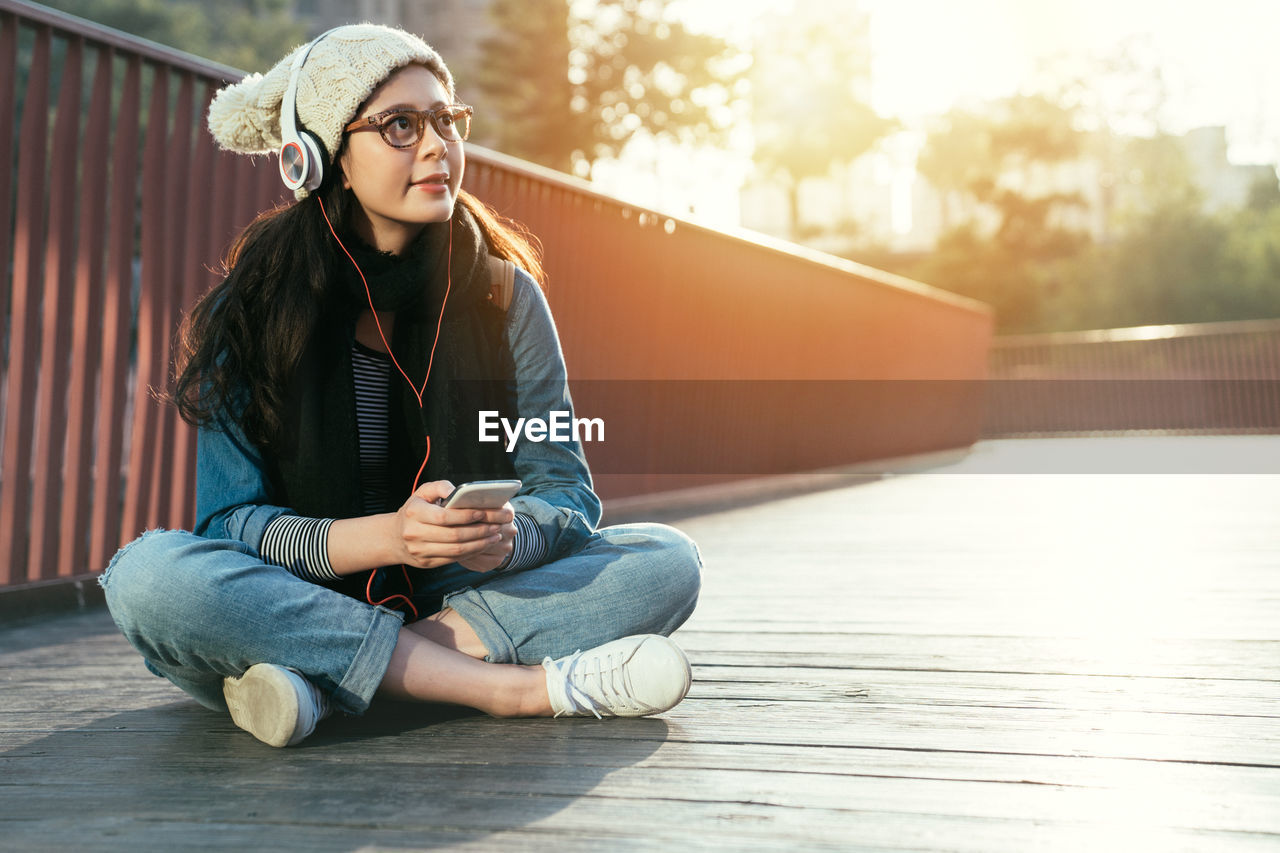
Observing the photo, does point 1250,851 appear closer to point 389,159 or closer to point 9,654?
point 389,159

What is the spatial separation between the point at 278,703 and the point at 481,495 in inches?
20.1

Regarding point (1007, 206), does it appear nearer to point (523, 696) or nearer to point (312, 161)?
point (312, 161)

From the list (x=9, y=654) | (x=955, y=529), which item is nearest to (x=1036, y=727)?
(x=9, y=654)

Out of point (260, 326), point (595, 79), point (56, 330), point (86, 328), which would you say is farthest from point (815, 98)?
point (260, 326)

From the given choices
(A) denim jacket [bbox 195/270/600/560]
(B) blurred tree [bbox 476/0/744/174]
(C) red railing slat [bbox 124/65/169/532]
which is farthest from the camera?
(B) blurred tree [bbox 476/0/744/174]

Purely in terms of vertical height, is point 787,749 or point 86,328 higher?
point 86,328

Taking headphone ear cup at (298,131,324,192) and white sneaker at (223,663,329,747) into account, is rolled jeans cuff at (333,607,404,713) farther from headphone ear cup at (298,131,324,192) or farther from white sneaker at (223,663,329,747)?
headphone ear cup at (298,131,324,192)

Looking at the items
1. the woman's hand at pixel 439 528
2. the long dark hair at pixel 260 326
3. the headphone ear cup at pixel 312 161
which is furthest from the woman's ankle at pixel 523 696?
the headphone ear cup at pixel 312 161

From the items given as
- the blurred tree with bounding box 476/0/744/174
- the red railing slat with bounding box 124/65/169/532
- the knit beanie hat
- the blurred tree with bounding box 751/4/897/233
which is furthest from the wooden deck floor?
the blurred tree with bounding box 751/4/897/233

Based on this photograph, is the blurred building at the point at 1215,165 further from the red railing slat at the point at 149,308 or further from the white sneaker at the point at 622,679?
the white sneaker at the point at 622,679

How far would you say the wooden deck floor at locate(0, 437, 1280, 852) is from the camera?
155 cm


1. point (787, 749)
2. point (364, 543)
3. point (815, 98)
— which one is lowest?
point (787, 749)

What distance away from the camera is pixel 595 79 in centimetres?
3123

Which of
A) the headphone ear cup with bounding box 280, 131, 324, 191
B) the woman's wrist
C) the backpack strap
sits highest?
the headphone ear cup with bounding box 280, 131, 324, 191
